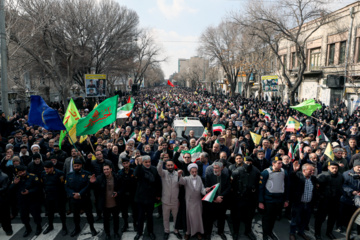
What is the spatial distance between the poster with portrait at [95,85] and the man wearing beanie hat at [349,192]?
1931 cm

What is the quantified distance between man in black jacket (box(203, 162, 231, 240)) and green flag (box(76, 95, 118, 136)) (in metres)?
3.29

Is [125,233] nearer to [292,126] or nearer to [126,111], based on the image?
[126,111]

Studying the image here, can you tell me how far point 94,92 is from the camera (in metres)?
22.1

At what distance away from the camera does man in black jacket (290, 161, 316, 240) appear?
514 cm

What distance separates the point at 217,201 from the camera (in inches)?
201

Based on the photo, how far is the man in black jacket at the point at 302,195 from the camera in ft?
16.9

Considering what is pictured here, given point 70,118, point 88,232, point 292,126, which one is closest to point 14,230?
point 88,232

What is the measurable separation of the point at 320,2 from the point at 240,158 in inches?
669

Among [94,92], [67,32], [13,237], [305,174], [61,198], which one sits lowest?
[13,237]

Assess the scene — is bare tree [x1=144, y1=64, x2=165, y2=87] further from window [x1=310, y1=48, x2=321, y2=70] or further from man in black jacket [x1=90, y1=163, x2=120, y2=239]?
man in black jacket [x1=90, y1=163, x2=120, y2=239]

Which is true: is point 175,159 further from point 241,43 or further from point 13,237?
point 241,43

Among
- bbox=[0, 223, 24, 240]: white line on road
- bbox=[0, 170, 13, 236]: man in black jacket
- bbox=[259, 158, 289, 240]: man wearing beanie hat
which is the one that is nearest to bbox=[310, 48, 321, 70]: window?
bbox=[259, 158, 289, 240]: man wearing beanie hat

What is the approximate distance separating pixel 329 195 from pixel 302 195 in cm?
63

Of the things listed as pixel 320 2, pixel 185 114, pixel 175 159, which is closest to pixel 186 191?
pixel 175 159
